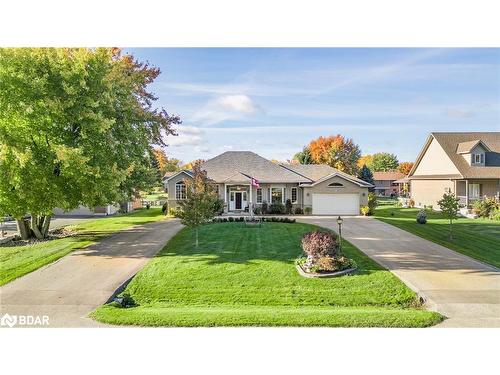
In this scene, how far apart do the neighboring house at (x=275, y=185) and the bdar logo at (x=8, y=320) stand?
1596cm

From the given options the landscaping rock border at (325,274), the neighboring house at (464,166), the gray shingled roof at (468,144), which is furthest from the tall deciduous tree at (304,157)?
the landscaping rock border at (325,274)

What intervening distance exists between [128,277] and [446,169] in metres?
25.0

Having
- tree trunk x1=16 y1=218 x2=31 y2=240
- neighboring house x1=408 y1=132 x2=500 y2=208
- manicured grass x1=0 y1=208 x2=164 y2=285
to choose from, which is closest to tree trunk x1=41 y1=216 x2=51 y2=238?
tree trunk x1=16 y1=218 x2=31 y2=240

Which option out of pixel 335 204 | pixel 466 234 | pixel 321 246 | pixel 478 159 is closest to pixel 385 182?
pixel 478 159

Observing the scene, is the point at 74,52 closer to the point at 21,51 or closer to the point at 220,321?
the point at 21,51

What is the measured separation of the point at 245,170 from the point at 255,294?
58.4 ft

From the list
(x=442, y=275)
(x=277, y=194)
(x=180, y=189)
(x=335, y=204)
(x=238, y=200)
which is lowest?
(x=442, y=275)

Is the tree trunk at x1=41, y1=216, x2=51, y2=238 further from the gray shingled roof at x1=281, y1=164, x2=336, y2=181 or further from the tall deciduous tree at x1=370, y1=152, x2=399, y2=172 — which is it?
the tall deciduous tree at x1=370, y1=152, x2=399, y2=172

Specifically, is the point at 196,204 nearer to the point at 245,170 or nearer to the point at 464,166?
the point at 245,170

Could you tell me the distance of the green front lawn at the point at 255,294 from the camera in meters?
7.86

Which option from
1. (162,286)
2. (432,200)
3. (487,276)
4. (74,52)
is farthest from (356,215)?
(74,52)

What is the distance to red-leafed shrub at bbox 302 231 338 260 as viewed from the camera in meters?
10.8

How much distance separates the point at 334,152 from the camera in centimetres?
3531

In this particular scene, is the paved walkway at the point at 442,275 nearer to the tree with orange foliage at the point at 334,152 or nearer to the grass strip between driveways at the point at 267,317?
the grass strip between driveways at the point at 267,317
